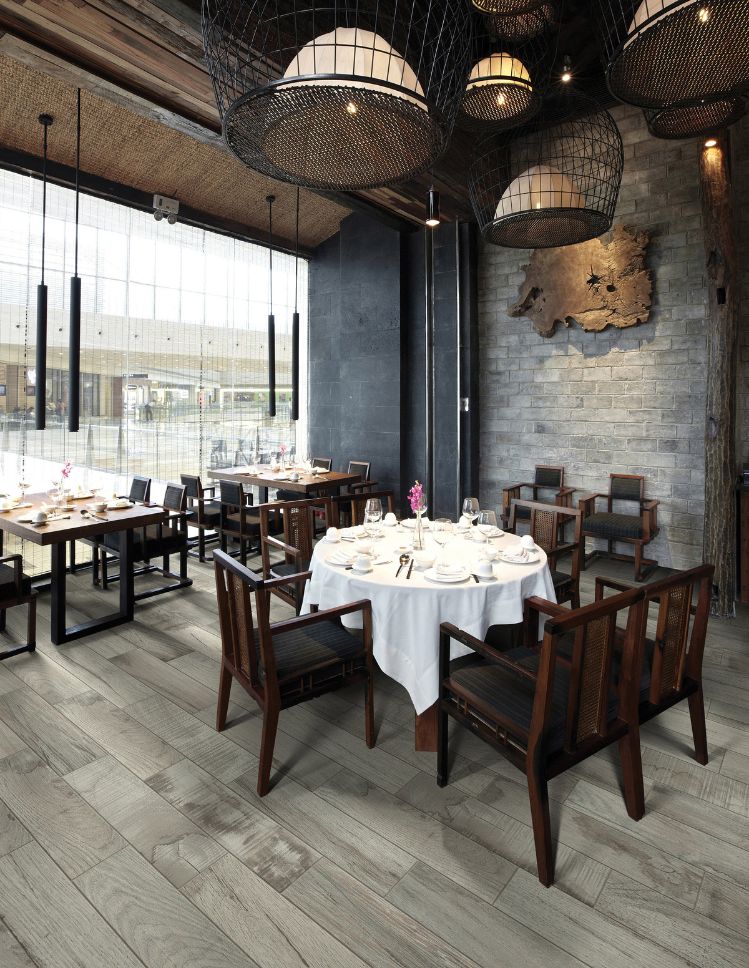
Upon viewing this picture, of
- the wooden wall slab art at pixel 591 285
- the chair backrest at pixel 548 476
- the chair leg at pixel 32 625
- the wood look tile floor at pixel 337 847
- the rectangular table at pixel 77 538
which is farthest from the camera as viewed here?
the chair backrest at pixel 548 476

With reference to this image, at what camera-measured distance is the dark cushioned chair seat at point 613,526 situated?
16.0 ft

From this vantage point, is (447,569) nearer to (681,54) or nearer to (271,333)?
(681,54)

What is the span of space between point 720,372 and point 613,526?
151 centimetres

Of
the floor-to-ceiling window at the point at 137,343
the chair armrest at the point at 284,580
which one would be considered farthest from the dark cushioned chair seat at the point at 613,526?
the floor-to-ceiling window at the point at 137,343

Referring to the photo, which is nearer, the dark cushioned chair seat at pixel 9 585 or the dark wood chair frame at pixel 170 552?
the dark cushioned chair seat at pixel 9 585

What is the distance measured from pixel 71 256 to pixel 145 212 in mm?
1040

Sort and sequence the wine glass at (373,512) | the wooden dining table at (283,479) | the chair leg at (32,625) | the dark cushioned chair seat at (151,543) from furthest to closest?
the wooden dining table at (283,479), the dark cushioned chair seat at (151,543), the chair leg at (32,625), the wine glass at (373,512)

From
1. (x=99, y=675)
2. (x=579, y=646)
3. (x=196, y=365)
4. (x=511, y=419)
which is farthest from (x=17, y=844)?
(x=511, y=419)

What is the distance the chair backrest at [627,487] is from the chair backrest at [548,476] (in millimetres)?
512

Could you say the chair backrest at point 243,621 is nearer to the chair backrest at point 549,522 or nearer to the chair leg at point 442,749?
the chair leg at point 442,749

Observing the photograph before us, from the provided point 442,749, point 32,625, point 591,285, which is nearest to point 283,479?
point 32,625

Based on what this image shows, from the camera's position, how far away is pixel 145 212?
18.6 feet

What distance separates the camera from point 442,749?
7.34 feet

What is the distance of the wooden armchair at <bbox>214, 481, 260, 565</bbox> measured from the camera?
501 centimetres
